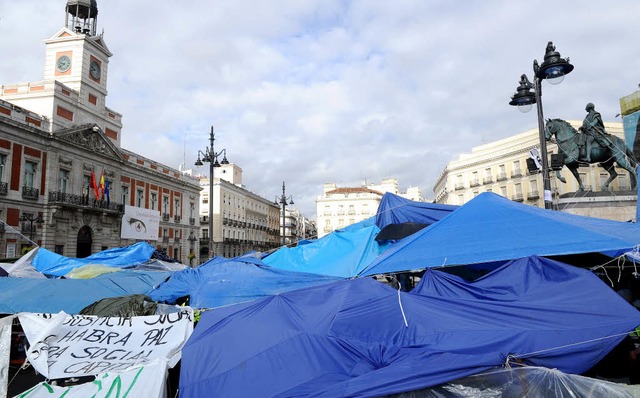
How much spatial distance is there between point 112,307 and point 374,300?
14.2ft

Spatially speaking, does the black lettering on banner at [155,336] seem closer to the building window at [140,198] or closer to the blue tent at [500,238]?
the blue tent at [500,238]

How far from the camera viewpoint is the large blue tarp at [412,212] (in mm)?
9481

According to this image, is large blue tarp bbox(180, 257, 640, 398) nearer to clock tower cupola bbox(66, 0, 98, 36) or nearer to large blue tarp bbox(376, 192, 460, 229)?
large blue tarp bbox(376, 192, 460, 229)

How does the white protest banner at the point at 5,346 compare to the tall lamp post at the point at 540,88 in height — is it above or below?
below

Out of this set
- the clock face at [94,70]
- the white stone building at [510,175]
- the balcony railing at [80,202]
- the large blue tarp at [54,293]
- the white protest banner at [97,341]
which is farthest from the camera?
the white stone building at [510,175]

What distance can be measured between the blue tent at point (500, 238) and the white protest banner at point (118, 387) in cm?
311

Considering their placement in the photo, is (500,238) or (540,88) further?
(540,88)

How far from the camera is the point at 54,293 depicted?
24.2ft

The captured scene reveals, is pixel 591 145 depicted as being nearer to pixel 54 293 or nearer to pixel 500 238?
pixel 500 238

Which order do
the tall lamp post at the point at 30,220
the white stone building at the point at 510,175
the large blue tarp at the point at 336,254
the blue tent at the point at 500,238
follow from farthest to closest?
the white stone building at the point at 510,175 < the tall lamp post at the point at 30,220 < the large blue tarp at the point at 336,254 < the blue tent at the point at 500,238

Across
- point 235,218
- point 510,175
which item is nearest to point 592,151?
point 510,175

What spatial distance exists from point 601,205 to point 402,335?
11792 mm

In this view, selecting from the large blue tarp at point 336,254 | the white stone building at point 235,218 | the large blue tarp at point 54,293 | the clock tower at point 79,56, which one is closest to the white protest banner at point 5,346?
the large blue tarp at point 54,293

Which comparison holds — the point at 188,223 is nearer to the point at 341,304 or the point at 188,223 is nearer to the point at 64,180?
the point at 64,180
